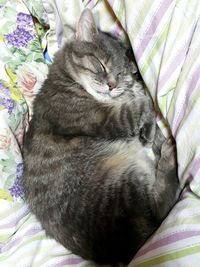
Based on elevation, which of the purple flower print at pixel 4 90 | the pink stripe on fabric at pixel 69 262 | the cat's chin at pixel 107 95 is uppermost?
the purple flower print at pixel 4 90

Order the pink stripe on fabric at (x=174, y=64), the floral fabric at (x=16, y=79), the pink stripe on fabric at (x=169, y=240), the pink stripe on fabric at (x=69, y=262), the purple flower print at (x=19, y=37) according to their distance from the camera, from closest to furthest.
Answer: the pink stripe on fabric at (x=169, y=240) < the pink stripe on fabric at (x=174, y=64) < the pink stripe on fabric at (x=69, y=262) < the floral fabric at (x=16, y=79) < the purple flower print at (x=19, y=37)

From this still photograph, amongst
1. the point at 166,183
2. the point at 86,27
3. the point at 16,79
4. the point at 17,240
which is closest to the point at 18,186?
the point at 17,240

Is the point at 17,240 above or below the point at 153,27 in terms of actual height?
below

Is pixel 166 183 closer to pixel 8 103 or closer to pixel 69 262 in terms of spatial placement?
pixel 69 262

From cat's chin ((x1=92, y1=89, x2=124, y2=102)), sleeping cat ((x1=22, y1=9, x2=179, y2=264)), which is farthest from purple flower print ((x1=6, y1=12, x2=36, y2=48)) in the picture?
cat's chin ((x1=92, y1=89, x2=124, y2=102))

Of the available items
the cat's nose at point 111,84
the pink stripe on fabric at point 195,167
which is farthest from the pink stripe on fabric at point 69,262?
the cat's nose at point 111,84

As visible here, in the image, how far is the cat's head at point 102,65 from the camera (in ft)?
4.58

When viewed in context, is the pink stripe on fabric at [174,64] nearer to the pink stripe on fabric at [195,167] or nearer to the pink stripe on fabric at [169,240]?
the pink stripe on fabric at [195,167]

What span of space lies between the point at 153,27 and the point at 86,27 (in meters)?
0.34

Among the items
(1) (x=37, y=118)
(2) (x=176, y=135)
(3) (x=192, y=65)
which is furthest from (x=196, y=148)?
(1) (x=37, y=118)

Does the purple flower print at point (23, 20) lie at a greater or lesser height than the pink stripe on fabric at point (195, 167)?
greater

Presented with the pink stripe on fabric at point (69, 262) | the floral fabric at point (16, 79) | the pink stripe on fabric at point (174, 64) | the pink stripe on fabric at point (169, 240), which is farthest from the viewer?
the floral fabric at point (16, 79)

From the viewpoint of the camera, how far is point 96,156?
1.29 m

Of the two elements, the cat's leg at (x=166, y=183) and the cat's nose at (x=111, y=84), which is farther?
the cat's nose at (x=111, y=84)
